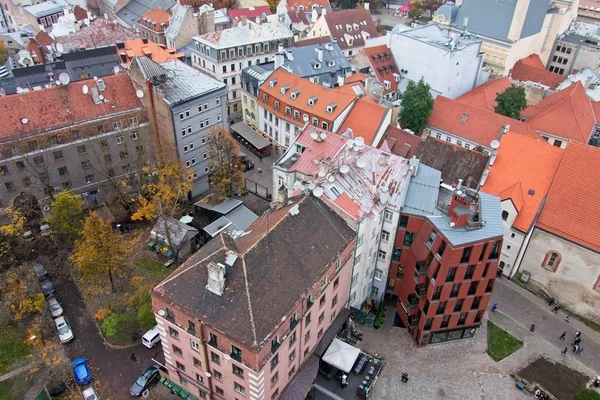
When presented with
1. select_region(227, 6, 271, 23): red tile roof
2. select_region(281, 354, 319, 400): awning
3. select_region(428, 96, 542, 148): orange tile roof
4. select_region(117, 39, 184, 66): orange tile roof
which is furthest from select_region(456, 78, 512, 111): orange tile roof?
select_region(281, 354, 319, 400): awning

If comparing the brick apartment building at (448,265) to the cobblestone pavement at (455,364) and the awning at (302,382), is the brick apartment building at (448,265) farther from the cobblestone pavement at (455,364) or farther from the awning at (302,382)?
the awning at (302,382)

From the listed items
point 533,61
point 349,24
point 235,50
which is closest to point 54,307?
point 235,50

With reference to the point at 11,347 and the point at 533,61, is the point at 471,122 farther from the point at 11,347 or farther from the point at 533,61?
the point at 11,347

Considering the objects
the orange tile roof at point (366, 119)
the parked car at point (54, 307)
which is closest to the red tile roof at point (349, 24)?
the orange tile roof at point (366, 119)

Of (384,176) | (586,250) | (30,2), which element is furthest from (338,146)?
(30,2)

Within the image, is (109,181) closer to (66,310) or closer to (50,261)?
(50,261)

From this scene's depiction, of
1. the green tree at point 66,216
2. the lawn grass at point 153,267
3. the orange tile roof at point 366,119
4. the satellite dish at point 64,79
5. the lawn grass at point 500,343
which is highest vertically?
the satellite dish at point 64,79

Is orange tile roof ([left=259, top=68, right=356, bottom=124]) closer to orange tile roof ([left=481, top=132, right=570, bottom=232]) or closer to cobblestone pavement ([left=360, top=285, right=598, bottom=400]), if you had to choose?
orange tile roof ([left=481, top=132, right=570, bottom=232])
